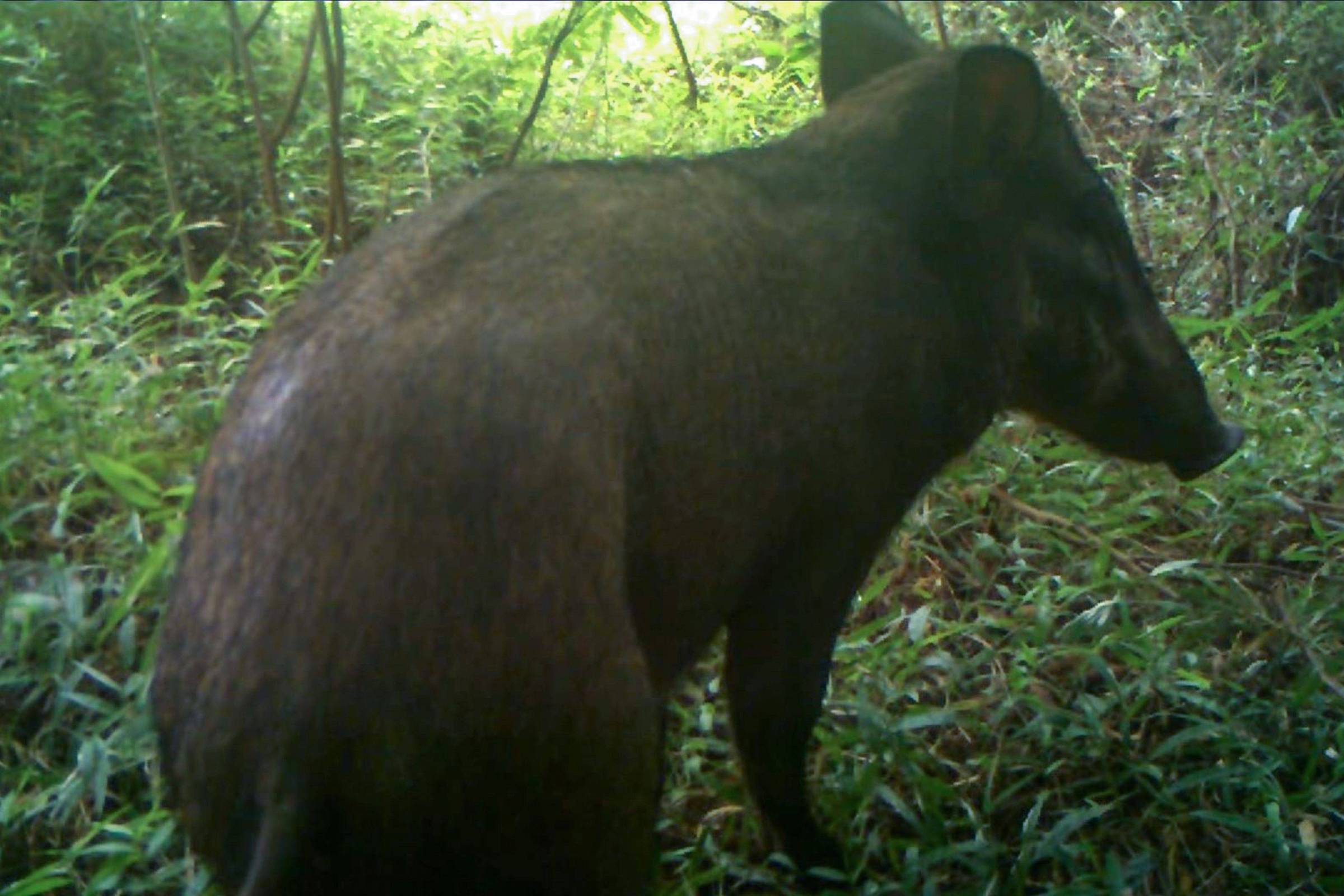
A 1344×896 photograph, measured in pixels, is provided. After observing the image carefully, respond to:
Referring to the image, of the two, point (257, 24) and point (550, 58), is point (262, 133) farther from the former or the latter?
point (550, 58)

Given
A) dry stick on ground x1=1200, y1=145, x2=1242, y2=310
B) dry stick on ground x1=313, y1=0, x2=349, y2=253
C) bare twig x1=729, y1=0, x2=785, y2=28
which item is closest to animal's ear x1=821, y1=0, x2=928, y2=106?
bare twig x1=729, y1=0, x2=785, y2=28

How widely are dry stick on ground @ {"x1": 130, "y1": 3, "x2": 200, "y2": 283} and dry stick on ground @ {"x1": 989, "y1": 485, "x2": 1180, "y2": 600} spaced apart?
2434mm

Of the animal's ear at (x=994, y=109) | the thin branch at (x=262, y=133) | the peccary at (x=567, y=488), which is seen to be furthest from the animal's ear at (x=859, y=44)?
the thin branch at (x=262, y=133)

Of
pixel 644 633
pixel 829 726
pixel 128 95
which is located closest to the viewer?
pixel 644 633

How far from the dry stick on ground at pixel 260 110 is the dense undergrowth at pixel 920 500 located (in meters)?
0.16

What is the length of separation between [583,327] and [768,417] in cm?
52

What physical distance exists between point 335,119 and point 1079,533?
238cm

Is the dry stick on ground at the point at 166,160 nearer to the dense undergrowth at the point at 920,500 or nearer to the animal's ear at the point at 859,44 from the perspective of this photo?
the dense undergrowth at the point at 920,500

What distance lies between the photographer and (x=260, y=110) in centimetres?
559

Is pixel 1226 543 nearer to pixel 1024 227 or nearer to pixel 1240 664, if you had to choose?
pixel 1240 664

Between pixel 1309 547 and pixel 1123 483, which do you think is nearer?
pixel 1309 547

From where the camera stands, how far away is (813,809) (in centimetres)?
395

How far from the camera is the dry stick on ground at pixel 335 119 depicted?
5191mm

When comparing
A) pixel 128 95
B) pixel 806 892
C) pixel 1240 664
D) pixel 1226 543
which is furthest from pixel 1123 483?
pixel 128 95
